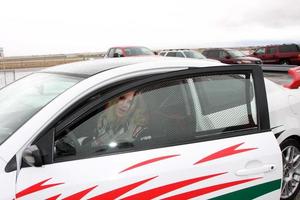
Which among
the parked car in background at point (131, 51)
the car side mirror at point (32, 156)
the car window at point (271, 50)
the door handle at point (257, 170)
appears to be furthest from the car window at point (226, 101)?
the car window at point (271, 50)

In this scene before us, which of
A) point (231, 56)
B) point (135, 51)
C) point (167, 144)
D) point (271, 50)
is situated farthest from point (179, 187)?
point (271, 50)

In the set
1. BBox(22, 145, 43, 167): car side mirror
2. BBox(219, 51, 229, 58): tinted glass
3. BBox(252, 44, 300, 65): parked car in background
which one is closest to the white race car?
BBox(22, 145, 43, 167): car side mirror

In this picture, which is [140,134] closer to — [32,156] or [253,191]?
[32,156]

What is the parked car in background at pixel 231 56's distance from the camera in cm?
2272

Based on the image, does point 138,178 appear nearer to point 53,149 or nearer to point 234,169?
point 53,149

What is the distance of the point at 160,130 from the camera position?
105 inches

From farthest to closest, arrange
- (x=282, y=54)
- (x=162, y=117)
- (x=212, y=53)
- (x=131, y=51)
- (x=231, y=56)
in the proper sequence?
(x=282, y=54)
(x=212, y=53)
(x=231, y=56)
(x=131, y=51)
(x=162, y=117)

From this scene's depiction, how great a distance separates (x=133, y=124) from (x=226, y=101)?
2.87ft

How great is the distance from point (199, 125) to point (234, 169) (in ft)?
1.35

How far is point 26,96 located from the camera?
118 inches

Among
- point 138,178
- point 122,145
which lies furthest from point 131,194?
point 122,145

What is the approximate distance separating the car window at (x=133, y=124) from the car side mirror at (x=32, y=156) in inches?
5.0

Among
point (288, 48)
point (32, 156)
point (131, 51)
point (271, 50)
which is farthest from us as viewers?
point (271, 50)

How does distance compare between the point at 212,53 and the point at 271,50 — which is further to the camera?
the point at 271,50
